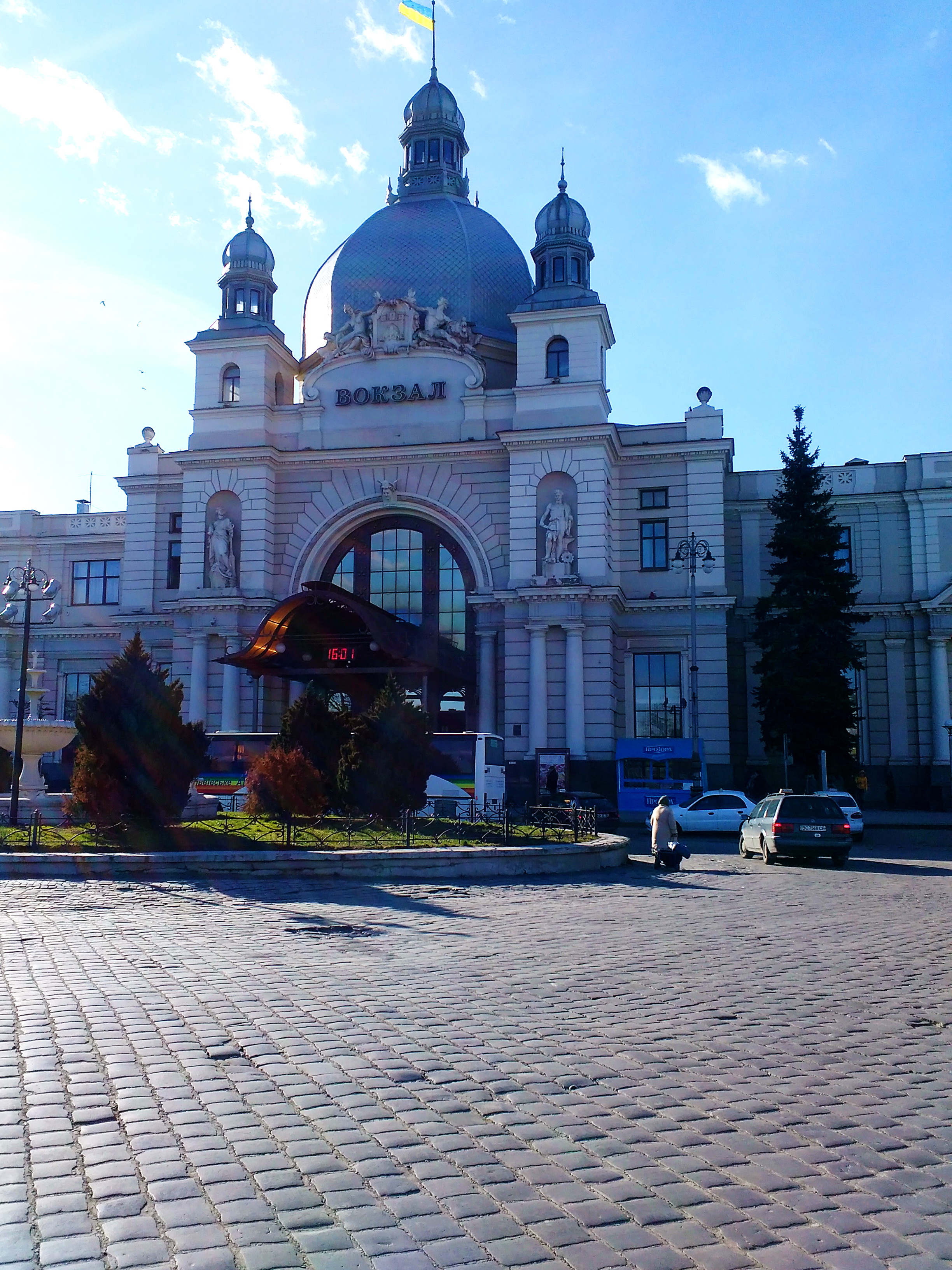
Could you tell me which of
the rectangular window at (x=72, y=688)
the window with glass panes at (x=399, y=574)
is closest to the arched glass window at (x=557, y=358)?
the window with glass panes at (x=399, y=574)

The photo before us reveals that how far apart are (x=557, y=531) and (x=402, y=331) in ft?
35.4

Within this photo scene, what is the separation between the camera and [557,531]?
42094 mm

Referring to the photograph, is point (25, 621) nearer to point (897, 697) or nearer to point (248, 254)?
point (248, 254)

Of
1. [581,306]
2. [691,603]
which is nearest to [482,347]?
[581,306]

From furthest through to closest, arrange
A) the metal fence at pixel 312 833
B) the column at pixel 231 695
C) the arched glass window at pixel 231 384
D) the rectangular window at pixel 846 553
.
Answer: the arched glass window at pixel 231 384 < the rectangular window at pixel 846 553 < the column at pixel 231 695 < the metal fence at pixel 312 833

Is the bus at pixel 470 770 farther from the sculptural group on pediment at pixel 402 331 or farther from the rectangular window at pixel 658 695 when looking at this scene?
the sculptural group on pediment at pixel 402 331

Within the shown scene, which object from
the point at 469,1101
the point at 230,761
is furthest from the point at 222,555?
the point at 469,1101


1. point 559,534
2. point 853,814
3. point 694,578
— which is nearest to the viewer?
point 853,814

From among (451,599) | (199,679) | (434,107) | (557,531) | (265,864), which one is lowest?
(265,864)

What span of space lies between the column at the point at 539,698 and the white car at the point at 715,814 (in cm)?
813

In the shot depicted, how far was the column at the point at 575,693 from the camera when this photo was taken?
134 feet

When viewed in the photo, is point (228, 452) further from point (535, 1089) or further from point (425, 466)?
point (535, 1089)

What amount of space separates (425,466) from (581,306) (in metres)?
8.63

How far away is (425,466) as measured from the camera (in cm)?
4522
